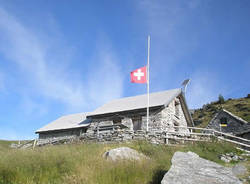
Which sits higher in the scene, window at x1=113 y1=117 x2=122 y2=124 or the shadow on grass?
window at x1=113 y1=117 x2=122 y2=124

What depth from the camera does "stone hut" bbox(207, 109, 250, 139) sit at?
22000 millimetres

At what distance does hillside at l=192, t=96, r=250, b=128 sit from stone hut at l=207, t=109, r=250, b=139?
11.4 meters

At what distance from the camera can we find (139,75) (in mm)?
17641

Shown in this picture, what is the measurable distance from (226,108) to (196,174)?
43463 millimetres

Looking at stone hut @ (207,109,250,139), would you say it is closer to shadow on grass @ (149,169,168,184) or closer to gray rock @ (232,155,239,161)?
gray rock @ (232,155,239,161)

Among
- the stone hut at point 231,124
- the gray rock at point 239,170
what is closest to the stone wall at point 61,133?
the gray rock at point 239,170

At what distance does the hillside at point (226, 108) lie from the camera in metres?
38.5

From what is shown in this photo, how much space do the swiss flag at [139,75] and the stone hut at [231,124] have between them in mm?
11626

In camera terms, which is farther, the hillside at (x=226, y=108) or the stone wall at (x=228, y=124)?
the hillside at (x=226, y=108)

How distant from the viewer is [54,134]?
2123cm

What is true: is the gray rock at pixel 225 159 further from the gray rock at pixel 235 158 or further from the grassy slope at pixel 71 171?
the grassy slope at pixel 71 171

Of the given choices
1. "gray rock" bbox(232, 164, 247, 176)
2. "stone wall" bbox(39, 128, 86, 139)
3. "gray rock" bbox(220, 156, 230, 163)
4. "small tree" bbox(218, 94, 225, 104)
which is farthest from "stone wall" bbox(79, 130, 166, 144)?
"small tree" bbox(218, 94, 225, 104)

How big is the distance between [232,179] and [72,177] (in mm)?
3586

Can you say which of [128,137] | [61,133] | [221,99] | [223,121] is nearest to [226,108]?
[221,99]
